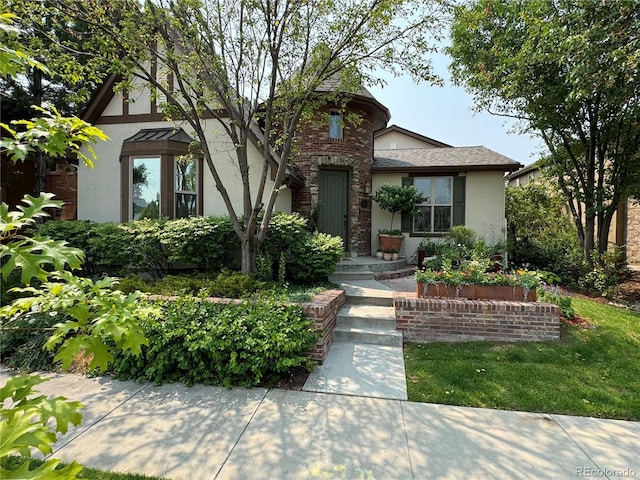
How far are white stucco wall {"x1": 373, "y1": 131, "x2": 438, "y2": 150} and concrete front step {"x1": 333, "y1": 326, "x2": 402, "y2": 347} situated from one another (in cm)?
1456

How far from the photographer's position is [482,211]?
396 inches

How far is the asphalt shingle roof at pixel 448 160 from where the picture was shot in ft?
31.8

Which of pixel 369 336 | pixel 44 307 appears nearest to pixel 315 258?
pixel 369 336

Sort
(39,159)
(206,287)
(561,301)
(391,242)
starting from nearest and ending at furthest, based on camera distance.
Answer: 1. (206,287)
2. (561,301)
3. (391,242)
4. (39,159)

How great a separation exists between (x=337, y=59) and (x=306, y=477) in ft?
19.1

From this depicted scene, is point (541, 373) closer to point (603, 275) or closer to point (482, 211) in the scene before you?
point (603, 275)

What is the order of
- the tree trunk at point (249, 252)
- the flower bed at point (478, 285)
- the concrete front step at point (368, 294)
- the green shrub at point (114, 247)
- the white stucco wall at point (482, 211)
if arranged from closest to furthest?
1. the flower bed at point (478, 285)
2. the concrete front step at point (368, 294)
3. the tree trunk at point (249, 252)
4. the green shrub at point (114, 247)
5. the white stucco wall at point (482, 211)

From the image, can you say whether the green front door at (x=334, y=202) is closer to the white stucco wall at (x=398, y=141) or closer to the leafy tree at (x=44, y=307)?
the leafy tree at (x=44, y=307)

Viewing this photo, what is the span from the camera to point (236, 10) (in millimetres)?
5492

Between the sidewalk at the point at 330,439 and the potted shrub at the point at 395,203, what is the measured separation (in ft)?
21.2

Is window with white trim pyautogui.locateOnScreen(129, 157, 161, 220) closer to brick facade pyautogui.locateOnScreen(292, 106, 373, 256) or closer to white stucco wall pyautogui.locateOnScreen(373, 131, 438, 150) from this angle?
brick facade pyautogui.locateOnScreen(292, 106, 373, 256)

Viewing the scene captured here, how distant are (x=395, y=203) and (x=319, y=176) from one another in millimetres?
2298

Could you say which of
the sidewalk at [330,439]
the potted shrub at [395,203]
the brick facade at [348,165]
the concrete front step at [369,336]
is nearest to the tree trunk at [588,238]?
the potted shrub at [395,203]

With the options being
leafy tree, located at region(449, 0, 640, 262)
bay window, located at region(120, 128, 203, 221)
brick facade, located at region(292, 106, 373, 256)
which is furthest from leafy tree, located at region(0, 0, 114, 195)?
leafy tree, located at region(449, 0, 640, 262)
